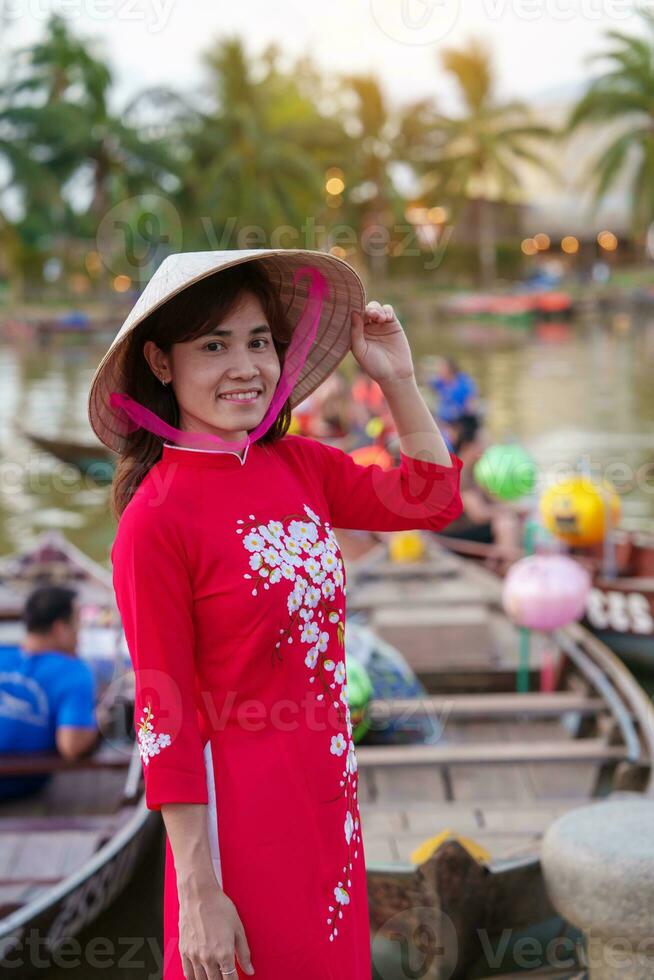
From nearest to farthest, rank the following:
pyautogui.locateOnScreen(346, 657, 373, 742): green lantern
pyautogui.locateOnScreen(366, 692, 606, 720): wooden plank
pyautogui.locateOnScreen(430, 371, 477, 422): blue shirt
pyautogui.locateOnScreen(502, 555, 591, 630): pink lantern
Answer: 1. pyautogui.locateOnScreen(346, 657, 373, 742): green lantern
2. pyautogui.locateOnScreen(366, 692, 606, 720): wooden plank
3. pyautogui.locateOnScreen(502, 555, 591, 630): pink lantern
4. pyautogui.locateOnScreen(430, 371, 477, 422): blue shirt

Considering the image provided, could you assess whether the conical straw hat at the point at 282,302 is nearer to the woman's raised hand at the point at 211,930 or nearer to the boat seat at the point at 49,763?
the woman's raised hand at the point at 211,930

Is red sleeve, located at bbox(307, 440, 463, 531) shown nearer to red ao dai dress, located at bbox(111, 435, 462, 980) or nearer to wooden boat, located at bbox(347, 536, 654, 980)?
red ao dai dress, located at bbox(111, 435, 462, 980)

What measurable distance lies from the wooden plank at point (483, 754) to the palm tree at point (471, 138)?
1391 inches

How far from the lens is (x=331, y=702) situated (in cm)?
168

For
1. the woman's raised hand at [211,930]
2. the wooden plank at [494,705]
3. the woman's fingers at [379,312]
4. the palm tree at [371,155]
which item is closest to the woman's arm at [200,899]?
the woman's raised hand at [211,930]

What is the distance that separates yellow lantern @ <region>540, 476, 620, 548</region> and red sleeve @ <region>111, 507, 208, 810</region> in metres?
4.94

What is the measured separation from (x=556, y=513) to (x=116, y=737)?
3.05m

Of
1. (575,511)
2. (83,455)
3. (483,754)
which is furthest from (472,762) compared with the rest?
(83,455)

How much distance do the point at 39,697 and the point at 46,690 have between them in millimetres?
39

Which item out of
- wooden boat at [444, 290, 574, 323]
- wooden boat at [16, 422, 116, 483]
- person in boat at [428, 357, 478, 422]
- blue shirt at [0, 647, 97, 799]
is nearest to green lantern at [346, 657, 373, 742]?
blue shirt at [0, 647, 97, 799]

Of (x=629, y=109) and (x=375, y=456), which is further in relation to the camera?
(x=629, y=109)

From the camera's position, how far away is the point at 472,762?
4070mm

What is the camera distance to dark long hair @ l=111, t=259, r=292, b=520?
161 cm

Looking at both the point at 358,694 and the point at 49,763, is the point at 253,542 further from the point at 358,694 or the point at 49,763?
the point at 49,763
